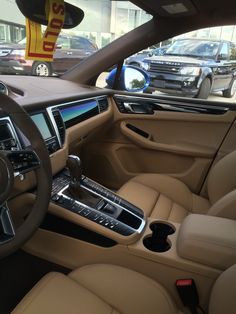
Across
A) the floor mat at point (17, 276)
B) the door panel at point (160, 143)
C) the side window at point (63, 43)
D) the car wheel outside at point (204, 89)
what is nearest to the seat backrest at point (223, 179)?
the door panel at point (160, 143)

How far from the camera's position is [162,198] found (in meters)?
Result: 1.86

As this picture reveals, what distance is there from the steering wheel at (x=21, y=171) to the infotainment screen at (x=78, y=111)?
0.71 meters

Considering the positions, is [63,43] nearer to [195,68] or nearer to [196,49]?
[195,68]

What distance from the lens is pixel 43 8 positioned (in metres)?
1.34

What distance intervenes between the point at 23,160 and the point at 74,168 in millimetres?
447

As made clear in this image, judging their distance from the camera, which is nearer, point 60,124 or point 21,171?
point 21,171

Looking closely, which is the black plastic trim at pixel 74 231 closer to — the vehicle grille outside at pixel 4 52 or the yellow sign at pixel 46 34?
the yellow sign at pixel 46 34

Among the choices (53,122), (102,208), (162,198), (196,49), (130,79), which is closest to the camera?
(102,208)

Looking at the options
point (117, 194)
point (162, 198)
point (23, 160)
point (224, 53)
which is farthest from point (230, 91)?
point (23, 160)

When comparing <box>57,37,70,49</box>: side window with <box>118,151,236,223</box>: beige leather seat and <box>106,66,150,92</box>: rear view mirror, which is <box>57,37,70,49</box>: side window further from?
<box>118,151,236,223</box>: beige leather seat

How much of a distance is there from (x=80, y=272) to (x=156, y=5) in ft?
4.77

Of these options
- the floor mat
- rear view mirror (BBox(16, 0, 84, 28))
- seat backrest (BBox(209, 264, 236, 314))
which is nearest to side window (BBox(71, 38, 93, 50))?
rear view mirror (BBox(16, 0, 84, 28))

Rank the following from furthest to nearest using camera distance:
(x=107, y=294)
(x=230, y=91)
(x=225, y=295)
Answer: (x=230, y=91), (x=107, y=294), (x=225, y=295)

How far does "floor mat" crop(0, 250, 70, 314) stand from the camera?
57.5 inches
